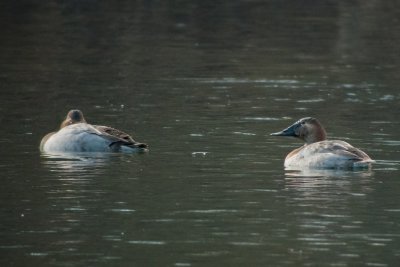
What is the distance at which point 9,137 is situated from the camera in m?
20.5

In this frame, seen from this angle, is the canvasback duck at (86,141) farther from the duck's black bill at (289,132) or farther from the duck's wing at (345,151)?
the duck's wing at (345,151)

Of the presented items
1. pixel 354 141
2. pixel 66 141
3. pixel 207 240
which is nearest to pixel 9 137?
pixel 66 141

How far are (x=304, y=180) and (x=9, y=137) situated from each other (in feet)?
16.5

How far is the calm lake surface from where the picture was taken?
13.6 m

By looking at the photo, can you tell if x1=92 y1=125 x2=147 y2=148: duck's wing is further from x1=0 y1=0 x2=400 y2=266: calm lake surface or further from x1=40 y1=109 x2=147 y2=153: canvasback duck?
x1=0 y1=0 x2=400 y2=266: calm lake surface

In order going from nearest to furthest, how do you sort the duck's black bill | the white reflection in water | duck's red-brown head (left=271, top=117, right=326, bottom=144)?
the white reflection in water < duck's red-brown head (left=271, top=117, right=326, bottom=144) < the duck's black bill

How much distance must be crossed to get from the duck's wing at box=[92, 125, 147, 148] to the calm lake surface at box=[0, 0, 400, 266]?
0.21 m

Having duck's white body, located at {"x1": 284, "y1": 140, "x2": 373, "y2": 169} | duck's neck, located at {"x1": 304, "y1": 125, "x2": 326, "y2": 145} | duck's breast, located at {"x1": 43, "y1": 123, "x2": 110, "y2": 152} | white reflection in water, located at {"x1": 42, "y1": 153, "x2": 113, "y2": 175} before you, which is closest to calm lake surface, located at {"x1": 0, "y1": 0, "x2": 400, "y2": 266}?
white reflection in water, located at {"x1": 42, "y1": 153, "x2": 113, "y2": 175}

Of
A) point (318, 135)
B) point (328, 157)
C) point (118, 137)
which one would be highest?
point (118, 137)

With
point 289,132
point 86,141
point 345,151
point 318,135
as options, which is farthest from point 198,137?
point 345,151

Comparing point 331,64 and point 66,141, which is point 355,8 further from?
point 66,141

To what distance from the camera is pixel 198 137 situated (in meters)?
20.5

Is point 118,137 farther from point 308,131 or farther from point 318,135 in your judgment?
point 318,135

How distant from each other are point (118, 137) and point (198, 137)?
137 centimetres
